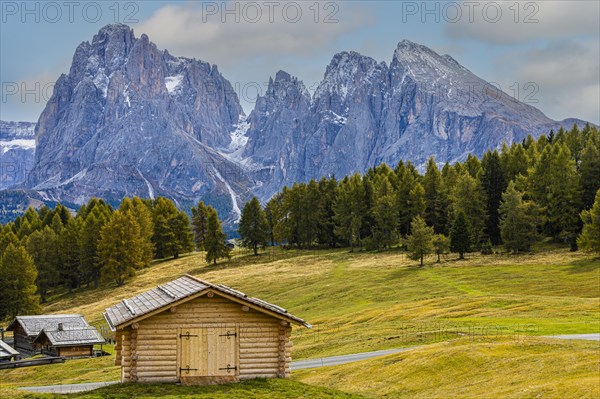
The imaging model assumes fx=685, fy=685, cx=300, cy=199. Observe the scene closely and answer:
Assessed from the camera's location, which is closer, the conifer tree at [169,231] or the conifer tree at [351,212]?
the conifer tree at [351,212]

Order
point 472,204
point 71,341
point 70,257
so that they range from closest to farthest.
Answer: point 71,341
point 472,204
point 70,257

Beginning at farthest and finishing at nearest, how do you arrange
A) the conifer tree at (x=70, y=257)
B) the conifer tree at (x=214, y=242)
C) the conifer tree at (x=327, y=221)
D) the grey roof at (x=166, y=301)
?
the conifer tree at (x=327, y=221) → the conifer tree at (x=214, y=242) → the conifer tree at (x=70, y=257) → the grey roof at (x=166, y=301)

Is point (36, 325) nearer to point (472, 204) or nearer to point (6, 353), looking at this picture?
point (6, 353)

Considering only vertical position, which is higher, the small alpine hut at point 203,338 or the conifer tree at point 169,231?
the conifer tree at point 169,231

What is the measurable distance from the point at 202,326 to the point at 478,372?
14.4 m

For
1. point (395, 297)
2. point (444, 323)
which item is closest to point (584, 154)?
point (395, 297)

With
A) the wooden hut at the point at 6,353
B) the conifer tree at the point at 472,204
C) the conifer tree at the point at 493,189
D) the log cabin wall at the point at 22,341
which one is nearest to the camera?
the wooden hut at the point at 6,353

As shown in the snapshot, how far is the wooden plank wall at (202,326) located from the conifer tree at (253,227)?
94083 mm

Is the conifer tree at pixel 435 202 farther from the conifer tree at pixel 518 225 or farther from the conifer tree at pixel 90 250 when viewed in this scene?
the conifer tree at pixel 90 250

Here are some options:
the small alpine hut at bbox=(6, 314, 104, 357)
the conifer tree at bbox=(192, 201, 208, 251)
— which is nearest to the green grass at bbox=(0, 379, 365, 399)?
the small alpine hut at bbox=(6, 314, 104, 357)

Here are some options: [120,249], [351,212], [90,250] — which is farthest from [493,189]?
[90,250]

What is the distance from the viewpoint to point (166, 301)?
32.3 meters

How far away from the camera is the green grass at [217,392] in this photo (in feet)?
93.6

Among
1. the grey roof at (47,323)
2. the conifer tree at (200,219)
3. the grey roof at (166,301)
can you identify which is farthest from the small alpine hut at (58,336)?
the conifer tree at (200,219)
